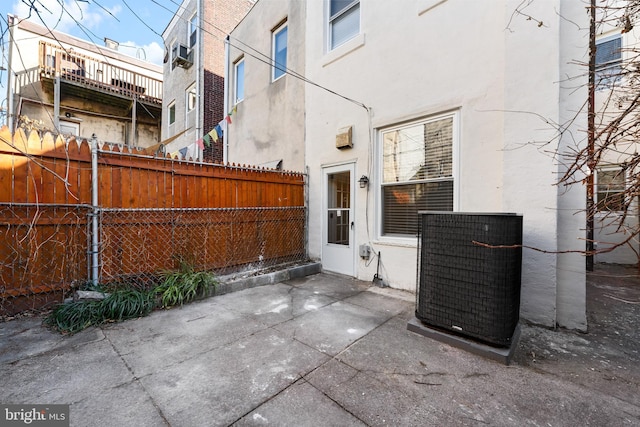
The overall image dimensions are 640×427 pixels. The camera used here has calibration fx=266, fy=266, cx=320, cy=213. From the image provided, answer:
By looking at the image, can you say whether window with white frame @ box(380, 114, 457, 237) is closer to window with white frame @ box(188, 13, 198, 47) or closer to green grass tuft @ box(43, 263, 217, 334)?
green grass tuft @ box(43, 263, 217, 334)

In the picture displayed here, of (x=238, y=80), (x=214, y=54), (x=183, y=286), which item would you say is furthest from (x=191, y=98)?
(x=183, y=286)

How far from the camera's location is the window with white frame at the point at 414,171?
12.8 ft

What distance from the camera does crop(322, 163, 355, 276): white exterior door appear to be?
515cm

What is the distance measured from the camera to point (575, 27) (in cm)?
296

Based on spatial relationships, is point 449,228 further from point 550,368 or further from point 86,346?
point 86,346

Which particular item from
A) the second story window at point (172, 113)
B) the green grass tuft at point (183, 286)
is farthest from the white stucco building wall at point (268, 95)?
the second story window at point (172, 113)

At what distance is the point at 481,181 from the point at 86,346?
4805mm

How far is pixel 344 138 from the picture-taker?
4.96 m

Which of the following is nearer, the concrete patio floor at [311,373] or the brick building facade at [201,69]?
the concrete patio floor at [311,373]

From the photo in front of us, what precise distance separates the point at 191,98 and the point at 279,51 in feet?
19.3

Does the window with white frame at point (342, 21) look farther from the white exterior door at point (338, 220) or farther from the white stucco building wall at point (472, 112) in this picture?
the white exterior door at point (338, 220)

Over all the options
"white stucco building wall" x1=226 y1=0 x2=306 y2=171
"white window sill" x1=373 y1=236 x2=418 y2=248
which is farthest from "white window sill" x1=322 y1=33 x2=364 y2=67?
"white window sill" x1=373 y1=236 x2=418 y2=248

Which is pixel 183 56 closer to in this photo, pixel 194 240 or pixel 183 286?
pixel 194 240

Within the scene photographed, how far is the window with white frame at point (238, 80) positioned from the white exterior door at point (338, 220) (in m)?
5.01
